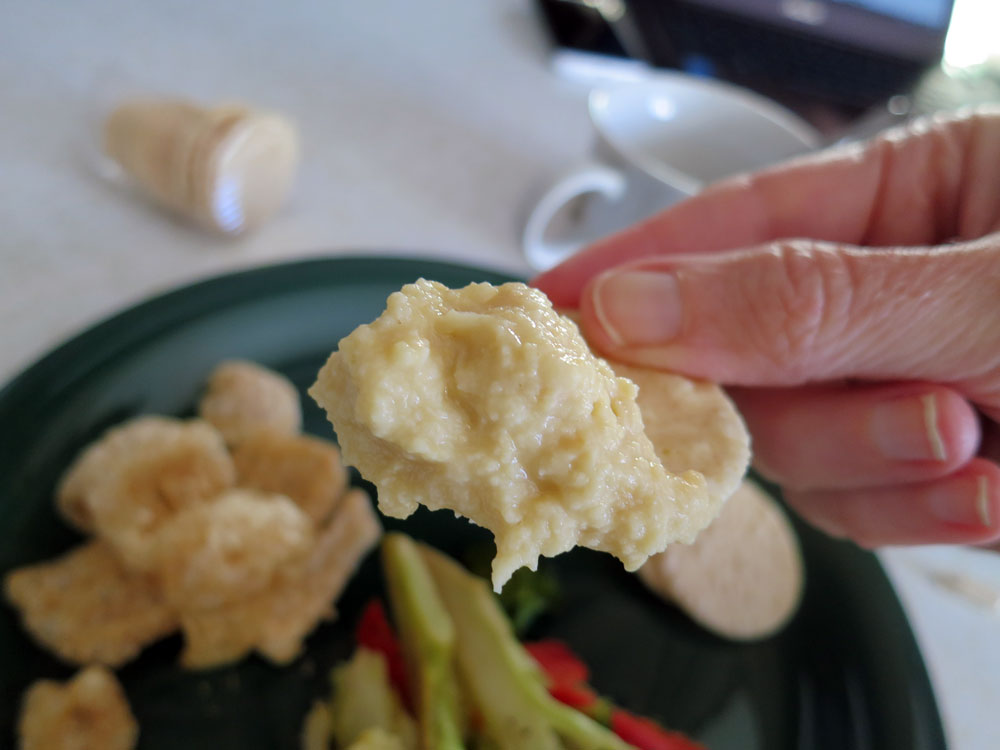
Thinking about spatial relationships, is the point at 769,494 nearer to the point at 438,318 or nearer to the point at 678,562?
the point at 678,562

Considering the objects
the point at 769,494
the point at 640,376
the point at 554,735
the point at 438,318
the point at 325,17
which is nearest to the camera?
the point at 438,318

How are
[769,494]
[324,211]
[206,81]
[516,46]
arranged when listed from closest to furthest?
1. [769,494]
2. [324,211]
3. [206,81]
4. [516,46]

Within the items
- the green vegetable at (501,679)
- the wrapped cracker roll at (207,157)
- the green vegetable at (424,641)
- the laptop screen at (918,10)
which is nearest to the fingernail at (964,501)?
the green vegetable at (501,679)

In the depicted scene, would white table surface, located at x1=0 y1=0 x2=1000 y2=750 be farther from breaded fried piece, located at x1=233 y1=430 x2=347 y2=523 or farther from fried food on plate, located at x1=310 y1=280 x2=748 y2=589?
fried food on plate, located at x1=310 y1=280 x2=748 y2=589

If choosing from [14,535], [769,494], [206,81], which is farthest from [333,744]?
[206,81]

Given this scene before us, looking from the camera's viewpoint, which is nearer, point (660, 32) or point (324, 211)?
point (324, 211)

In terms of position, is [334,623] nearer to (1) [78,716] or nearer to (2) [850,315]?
(1) [78,716]

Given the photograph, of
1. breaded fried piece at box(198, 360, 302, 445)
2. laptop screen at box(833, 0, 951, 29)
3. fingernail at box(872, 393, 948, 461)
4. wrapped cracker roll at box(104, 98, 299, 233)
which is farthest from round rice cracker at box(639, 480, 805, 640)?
laptop screen at box(833, 0, 951, 29)
